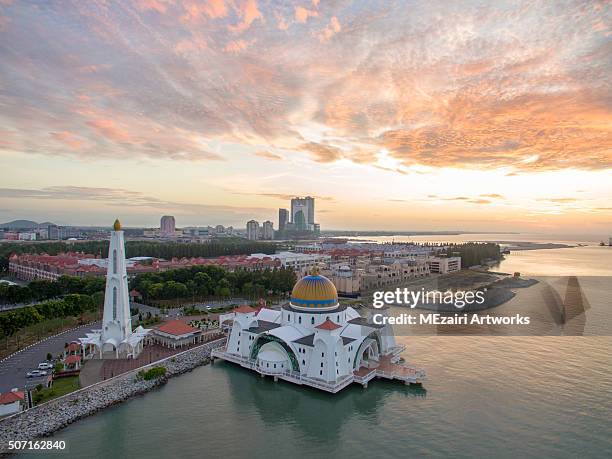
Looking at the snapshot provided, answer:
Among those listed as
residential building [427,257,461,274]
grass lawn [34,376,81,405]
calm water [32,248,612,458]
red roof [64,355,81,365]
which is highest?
residential building [427,257,461,274]

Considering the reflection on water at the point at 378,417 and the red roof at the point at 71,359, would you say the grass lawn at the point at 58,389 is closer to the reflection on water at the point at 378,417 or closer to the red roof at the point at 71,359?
the red roof at the point at 71,359

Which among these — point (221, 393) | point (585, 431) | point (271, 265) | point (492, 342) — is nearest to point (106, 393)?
point (221, 393)

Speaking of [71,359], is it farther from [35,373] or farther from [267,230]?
[267,230]

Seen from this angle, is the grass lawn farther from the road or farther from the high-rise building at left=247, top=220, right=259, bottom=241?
the high-rise building at left=247, top=220, right=259, bottom=241

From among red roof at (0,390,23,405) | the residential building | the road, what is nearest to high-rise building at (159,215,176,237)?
the residential building

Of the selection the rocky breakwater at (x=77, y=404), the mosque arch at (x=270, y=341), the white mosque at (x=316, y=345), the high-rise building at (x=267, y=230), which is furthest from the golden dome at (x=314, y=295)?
the high-rise building at (x=267, y=230)

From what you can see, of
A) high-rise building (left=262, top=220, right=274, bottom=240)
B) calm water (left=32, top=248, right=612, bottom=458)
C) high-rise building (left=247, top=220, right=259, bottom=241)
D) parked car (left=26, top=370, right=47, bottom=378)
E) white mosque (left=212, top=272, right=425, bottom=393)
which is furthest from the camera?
high-rise building (left=262, top=220, right=274, bottom=240)

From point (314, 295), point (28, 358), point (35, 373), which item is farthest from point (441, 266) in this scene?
point (35, 373)

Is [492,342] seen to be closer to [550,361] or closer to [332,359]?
[550,361]
